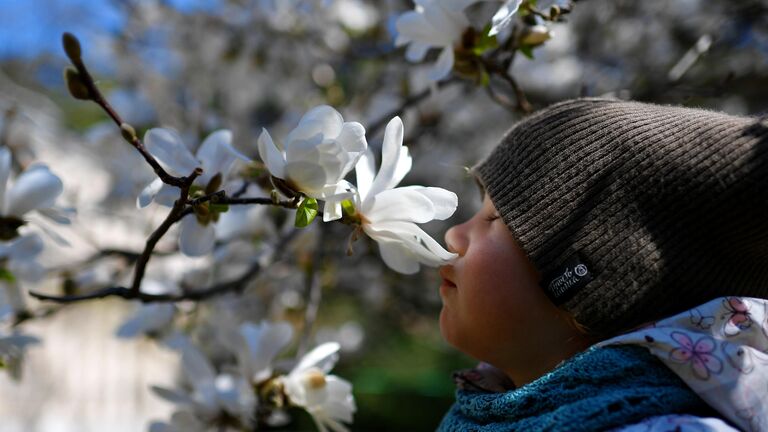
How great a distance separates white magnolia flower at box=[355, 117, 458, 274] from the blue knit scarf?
0.16 meters

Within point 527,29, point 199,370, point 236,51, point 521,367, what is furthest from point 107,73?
point 521,367

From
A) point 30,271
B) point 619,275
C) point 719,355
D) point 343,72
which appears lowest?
point 719,355

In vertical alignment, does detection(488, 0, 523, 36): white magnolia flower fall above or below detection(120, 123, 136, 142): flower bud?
above

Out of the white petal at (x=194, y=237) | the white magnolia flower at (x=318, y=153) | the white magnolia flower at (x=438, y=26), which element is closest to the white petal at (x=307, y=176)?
the white magnolia flower at (x=318, y=153)

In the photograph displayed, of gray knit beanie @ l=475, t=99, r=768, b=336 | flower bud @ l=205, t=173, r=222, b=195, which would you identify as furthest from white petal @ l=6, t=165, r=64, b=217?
gray knit beanie @ l=475, t=99, r=768, b=336

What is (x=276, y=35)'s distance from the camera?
2.22 meters

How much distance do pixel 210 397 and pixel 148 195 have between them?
15.4 inches

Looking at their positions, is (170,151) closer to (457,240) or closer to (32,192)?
(32,192)

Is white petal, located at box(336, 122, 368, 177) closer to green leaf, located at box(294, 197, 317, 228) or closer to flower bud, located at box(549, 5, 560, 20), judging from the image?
green leaf, located at box(294, 197, 317, 228)

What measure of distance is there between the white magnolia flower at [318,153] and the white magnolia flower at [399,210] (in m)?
0.05

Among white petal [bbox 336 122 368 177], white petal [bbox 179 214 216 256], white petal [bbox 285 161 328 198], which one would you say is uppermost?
white petal [bbox 179 214 216 256]

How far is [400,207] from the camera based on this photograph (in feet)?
2.28

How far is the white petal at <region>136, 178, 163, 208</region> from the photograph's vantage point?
29.3 inches

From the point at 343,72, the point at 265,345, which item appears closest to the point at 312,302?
the point at 265,345
